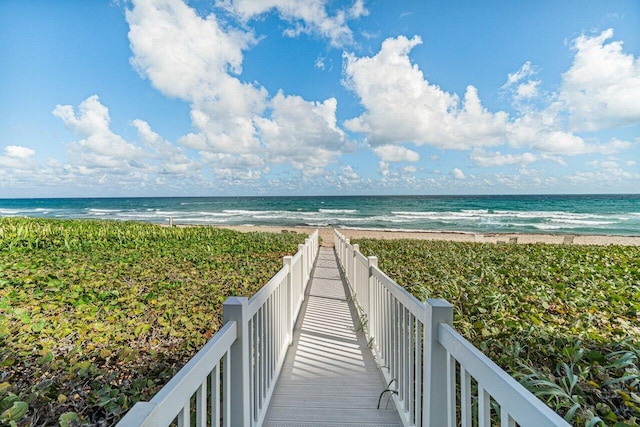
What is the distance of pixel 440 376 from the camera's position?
62.6 inches

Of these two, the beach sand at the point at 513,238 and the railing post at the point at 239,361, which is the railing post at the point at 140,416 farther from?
the beach sand at the point at 513,238

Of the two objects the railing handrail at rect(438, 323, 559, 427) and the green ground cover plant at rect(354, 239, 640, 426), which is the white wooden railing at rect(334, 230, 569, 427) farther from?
the green ground cover plant at rect(354, 239, 640, 426)

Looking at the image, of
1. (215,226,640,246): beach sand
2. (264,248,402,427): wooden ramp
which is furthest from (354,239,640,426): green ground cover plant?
(215,226,640,246): beach sand

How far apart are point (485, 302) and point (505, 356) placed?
4.53 feet

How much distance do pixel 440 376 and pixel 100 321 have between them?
11.7ft

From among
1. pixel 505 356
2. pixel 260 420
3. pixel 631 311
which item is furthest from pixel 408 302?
pixel 631 311

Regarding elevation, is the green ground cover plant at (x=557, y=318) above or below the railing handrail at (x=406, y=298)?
below

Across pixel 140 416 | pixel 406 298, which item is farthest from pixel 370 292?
pixel 140 416

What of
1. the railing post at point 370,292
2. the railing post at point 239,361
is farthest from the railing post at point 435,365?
the railing post at point 370,292

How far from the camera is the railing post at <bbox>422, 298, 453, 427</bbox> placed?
156 centimetres

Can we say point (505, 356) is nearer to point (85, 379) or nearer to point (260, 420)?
point (260, 420)

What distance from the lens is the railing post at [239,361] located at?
5.43 ft

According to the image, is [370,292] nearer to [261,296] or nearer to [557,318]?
[261,296]

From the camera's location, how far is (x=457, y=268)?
18.4 ft
